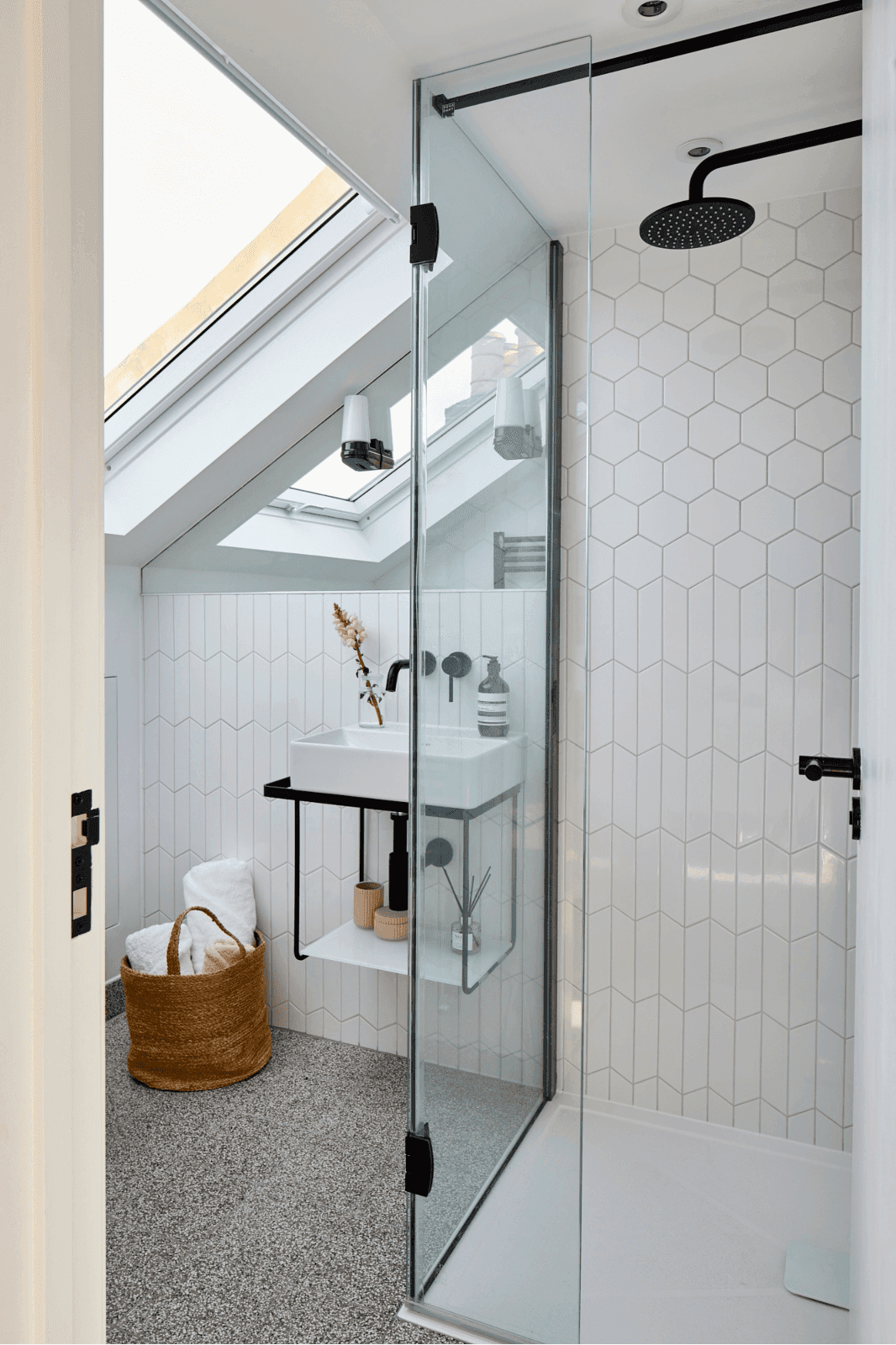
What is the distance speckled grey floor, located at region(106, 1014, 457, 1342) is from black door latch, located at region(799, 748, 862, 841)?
1263 millimetres

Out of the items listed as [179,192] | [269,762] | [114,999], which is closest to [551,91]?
[179,192]

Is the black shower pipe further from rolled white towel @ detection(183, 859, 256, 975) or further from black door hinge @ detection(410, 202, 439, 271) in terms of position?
rolled white towel @ detection(183, 859, 256, 975)

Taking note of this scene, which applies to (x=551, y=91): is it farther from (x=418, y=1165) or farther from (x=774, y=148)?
(x=418, y=1165)

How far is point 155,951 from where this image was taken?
2617 mm

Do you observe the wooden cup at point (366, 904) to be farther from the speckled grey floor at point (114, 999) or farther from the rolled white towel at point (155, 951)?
the speckled grey floor at point (114, 999)

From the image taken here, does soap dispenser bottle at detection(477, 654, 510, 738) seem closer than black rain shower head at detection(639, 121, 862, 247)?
No

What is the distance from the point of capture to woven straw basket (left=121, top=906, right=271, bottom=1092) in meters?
2.37

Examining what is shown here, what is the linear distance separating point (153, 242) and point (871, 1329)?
247 cm

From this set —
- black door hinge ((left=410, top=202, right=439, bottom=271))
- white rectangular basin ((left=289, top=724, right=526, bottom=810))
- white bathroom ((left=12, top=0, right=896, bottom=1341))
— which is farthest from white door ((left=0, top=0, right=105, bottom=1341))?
white rectangular basin ((left=289, top=724, right=526, bottom=810))

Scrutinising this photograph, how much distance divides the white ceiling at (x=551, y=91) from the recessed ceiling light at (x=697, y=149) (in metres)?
0.02

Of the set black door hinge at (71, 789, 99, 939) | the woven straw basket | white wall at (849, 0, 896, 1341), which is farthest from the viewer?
the woven straw basket

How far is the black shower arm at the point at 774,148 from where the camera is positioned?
1532 mm

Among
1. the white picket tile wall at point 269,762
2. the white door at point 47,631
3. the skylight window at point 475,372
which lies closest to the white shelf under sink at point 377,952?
the white picket tile wall at point 269,762

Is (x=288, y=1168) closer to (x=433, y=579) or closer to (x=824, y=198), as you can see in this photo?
(x=433, y=579)
